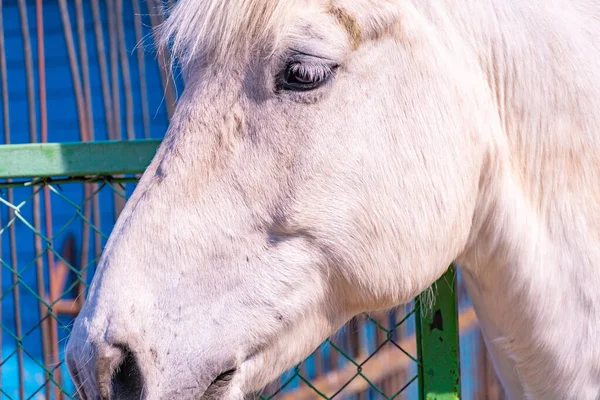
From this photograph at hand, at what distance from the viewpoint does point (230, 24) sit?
1388 millimetres

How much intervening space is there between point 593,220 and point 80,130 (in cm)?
287

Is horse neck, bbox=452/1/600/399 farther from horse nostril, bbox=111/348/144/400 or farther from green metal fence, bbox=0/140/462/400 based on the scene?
green metal fence, bbox=0/140/462/400

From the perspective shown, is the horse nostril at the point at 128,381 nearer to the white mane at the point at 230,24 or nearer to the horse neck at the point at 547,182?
the white mane at the point at 230,24

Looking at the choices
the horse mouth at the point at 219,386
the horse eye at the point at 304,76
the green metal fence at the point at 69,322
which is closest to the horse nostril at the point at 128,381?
the horse mouth at the point at 219,386

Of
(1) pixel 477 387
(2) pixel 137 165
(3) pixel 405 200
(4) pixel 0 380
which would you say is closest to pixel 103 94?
(4) pixel 0 380

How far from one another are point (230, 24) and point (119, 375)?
697mm

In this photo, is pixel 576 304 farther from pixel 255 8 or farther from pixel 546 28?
pixel 255 8

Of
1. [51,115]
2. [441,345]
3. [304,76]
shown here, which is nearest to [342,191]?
[304,76]

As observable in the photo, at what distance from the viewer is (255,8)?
1392mm

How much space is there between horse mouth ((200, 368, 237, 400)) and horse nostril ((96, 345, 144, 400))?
0.44 ft

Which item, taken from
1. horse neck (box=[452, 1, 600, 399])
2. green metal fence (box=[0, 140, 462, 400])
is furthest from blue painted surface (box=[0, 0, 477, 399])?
horse neck (box=[452, 1, 600, 399])

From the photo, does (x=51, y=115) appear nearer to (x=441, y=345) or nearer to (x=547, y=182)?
(x=441, y=345)

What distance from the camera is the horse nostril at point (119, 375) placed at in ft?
4.16

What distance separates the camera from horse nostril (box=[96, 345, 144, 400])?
49.9 inches
